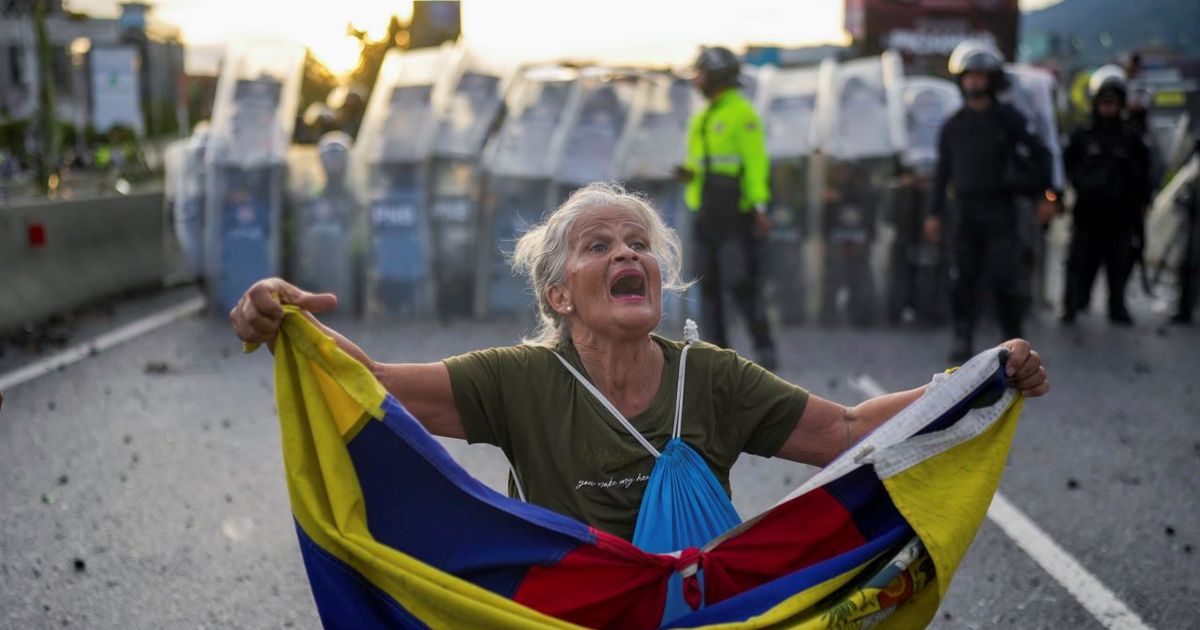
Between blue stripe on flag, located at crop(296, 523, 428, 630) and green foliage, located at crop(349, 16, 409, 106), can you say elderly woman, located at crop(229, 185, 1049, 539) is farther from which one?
green foliage, located at crop(349, 16, 409, 106)

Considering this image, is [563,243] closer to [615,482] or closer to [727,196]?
[615,482]

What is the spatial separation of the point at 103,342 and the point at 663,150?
520 centimetres

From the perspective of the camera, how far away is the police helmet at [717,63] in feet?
32.4

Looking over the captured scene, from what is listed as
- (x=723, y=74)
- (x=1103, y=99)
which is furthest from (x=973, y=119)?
(x=1103, y=99)

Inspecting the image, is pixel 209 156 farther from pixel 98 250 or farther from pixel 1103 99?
pixel 1103 99

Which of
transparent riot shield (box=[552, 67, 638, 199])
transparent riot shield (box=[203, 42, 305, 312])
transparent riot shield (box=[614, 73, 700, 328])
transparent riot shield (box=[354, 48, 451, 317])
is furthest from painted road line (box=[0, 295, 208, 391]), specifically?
transparent riot shield (box=[614, 73, 700, 328])

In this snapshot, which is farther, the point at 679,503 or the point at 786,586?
the point at 679,503

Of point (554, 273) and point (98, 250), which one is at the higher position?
point (554, 273)

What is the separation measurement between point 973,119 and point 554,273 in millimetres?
7337

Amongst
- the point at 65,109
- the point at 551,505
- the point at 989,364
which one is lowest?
→ the point at 65,109

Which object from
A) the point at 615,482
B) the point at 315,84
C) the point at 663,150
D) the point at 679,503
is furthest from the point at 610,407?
the point at 315,84

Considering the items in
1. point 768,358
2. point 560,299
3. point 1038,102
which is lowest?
point 768,358

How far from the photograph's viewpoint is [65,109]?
249ft

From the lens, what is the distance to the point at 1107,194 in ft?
41.2
